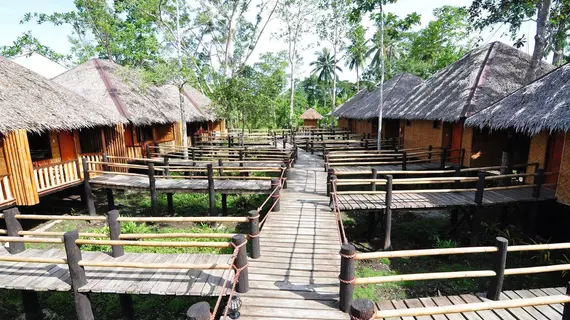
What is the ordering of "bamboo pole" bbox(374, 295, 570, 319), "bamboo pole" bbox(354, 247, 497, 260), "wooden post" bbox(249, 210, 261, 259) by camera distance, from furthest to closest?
1. "wooden post" bbox(249, 210, 261, 259)
2. "bamboo pole" bbox(354, 247, 497, 260)
3. "bamboo pole" bbox(374, 295, 570, 319)

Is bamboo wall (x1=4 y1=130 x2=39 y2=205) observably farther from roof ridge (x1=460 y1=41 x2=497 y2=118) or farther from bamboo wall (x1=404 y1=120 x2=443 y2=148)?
bamboo wall (x1=404 y1=120 x2=443 y2=148)

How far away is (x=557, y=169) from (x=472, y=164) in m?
3.18

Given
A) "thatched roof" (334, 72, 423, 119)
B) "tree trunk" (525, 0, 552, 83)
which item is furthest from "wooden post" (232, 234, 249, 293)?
"thatched roof" (334, 72, 423, 119)

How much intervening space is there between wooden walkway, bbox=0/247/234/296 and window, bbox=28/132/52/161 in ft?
26.5

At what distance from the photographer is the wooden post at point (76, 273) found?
4469 mm

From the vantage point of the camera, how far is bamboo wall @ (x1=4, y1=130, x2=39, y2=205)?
8.55 metres

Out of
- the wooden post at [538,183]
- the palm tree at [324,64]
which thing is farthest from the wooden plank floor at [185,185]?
the palm tree at [324,64]

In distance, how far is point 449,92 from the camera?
1342cm

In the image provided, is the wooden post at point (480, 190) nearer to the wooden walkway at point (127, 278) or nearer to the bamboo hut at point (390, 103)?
the wooden walkway at point (127, 278)

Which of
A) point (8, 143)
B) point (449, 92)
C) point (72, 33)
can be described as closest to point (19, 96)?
point (8, 143)

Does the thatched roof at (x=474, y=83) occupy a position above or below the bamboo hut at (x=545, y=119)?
above

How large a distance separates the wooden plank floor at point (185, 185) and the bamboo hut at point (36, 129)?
1196mm

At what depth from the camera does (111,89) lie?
49.9 feet

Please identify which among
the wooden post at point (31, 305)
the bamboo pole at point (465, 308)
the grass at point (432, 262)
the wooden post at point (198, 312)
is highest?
the wooden post at point (198, 312)
